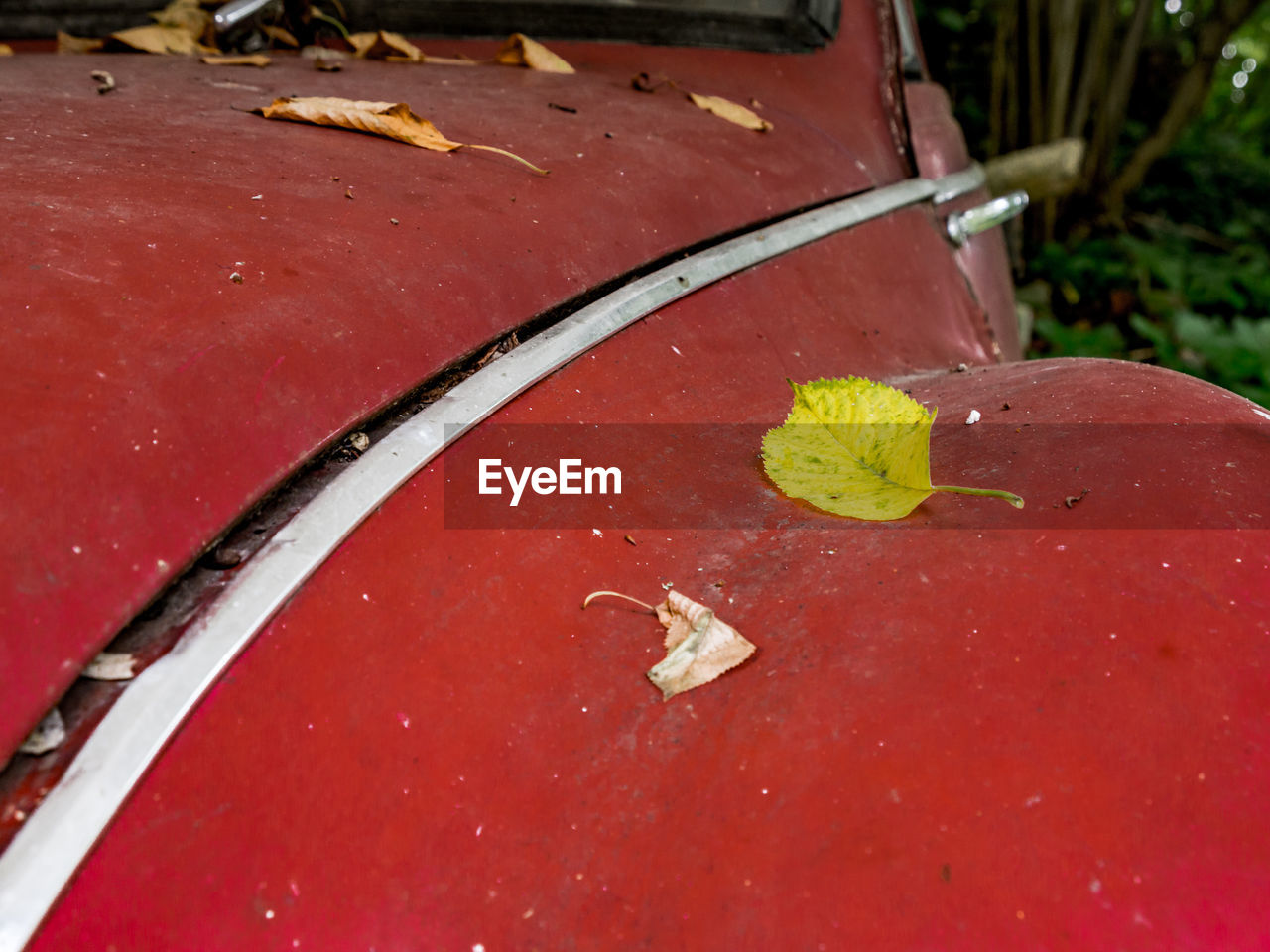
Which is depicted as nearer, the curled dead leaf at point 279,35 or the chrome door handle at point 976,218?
the curled dead leaf at point 279,35

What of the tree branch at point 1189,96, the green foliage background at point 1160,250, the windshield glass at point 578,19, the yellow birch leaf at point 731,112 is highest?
the windshield glass at point 578,19

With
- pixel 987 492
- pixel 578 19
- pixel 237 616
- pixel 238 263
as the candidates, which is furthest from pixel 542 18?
pixel 237 616

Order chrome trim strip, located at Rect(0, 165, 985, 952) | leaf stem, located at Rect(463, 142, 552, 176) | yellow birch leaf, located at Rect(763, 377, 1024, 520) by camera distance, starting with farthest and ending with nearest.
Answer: leaf stem, located at Rect(463, 142, 552, 176) → yellow birch leaf, located at Rect(763, 377, 1024, 520) → chrome trim strip, located at Rect(0, 165, 985, 952)

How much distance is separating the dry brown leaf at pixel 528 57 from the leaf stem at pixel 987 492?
1054mm

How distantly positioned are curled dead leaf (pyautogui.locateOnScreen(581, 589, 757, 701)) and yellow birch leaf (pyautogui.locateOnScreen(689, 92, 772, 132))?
94 centimetres

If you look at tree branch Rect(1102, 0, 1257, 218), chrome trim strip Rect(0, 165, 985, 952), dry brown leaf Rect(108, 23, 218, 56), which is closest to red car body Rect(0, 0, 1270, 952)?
chrome trim strip Rect(0, 165, 985, 952)

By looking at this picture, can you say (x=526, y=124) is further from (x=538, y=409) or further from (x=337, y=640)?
(x=337, y=640)

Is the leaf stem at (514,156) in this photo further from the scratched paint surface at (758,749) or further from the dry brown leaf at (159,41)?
the dry brown leaf at (159,41)

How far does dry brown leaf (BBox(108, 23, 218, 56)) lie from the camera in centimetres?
160

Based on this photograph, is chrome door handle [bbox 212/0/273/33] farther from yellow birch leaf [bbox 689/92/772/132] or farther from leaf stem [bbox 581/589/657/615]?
leaf stem [bbox 581/589/657/615]

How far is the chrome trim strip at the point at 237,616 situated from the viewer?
0.49m

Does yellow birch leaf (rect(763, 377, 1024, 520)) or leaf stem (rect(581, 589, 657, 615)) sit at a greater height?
yellow birch leaf (rect(763, 377, 1024, 520))

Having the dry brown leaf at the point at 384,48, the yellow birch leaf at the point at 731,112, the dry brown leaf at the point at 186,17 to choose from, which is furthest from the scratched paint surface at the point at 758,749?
the dry brown leaf at the point at 186,17

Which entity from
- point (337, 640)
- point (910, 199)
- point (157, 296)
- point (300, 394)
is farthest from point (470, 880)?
point (910, 199)
